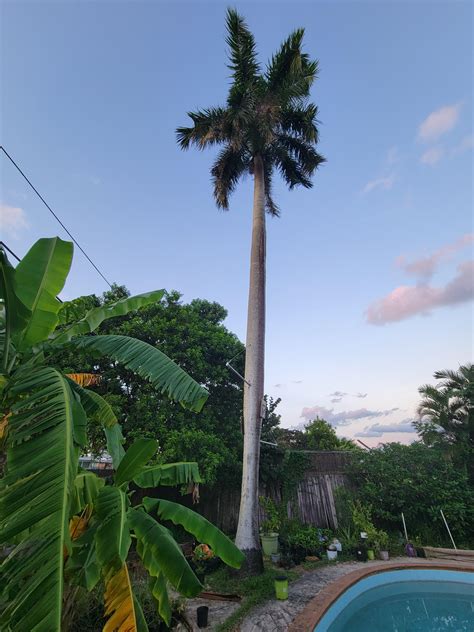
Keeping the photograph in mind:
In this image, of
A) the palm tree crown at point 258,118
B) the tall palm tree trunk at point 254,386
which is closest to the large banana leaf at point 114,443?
the tall palm tree trunk at point 254,386

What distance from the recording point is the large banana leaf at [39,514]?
1.33 m

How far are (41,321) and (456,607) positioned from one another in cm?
999

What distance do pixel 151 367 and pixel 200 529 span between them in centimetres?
198

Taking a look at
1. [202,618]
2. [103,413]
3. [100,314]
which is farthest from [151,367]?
[202,618]

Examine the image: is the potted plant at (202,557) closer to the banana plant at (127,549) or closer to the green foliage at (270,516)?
the green foliage at (270,516)

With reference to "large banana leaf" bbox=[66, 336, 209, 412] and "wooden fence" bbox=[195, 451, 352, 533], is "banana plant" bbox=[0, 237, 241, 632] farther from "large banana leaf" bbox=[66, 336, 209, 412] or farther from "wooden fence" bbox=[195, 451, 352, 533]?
"wooden fence" bbox=[195, 451, 352, 533]

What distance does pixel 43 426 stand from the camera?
202cm

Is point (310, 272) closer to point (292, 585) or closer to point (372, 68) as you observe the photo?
point (372, 68)

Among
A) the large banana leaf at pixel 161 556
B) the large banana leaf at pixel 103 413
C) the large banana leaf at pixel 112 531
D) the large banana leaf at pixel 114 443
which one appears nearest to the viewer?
the large banana leaf at pixel 112 531

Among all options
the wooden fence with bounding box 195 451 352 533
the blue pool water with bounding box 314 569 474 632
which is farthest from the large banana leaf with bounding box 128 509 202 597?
the wooden fence with bounding box 195 451 352 533

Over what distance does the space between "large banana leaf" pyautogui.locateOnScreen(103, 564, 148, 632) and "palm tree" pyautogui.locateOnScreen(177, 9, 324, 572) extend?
5419 millimetres

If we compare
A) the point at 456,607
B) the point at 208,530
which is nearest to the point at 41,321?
the point at 208,530

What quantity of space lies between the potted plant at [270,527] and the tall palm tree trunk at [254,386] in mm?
1388

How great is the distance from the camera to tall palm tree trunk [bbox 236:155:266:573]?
24.1ft
